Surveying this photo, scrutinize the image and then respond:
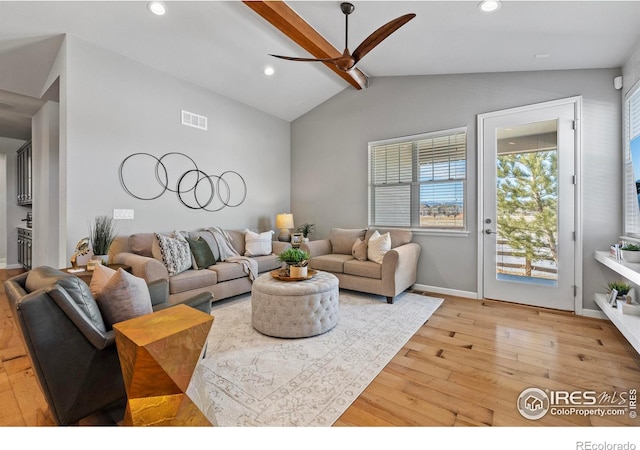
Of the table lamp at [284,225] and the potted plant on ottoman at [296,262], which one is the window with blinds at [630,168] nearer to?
the potted plant on ottoman at [296,262]

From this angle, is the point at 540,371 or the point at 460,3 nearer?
the point at 540,371

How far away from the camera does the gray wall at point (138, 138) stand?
3240 mm

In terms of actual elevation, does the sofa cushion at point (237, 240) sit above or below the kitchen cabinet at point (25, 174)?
below

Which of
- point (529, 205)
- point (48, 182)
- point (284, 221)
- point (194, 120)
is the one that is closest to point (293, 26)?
point (194, 120)

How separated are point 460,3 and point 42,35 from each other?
13.7 feet

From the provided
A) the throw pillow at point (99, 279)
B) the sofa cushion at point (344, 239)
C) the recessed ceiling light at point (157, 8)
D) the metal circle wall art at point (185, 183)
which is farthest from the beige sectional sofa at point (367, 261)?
the recessed ceiling light at point (157, 8)

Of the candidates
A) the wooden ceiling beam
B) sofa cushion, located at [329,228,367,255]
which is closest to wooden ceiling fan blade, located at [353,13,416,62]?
the wooden ceiling beam

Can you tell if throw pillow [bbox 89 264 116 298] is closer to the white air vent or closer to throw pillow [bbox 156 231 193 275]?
throw pillow [bbox 156 231 193 275]

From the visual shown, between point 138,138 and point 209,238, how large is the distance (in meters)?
1.55

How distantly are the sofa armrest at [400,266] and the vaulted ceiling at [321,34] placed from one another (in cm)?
241

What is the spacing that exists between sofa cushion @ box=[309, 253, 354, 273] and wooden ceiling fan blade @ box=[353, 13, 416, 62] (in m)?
2.47

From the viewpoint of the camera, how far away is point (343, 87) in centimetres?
509
